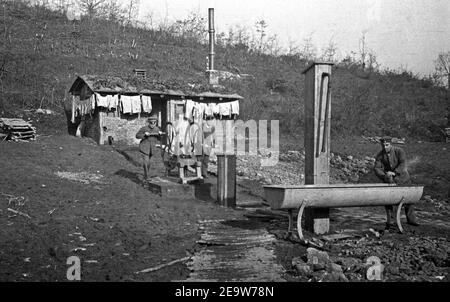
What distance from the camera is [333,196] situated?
7.16 metres

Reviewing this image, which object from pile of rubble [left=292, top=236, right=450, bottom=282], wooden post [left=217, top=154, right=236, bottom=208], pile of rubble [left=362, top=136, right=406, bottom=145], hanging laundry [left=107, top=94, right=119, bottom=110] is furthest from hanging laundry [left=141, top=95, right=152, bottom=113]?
pile of rubble [left=292, top=236, right=450, bottom=282]

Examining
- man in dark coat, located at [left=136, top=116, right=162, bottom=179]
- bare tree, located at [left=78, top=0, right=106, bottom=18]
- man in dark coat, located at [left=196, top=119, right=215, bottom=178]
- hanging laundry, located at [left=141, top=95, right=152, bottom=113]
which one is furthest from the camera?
bare tree, located at [left=78, top=0, right=106, bottom=18]

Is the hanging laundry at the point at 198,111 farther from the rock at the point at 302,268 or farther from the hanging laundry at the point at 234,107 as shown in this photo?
the rock at the point at 302,268

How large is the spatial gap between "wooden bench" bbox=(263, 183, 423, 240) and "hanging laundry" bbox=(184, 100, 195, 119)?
14.0 m

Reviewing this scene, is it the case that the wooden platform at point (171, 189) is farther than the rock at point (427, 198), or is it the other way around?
the rock at point (427, 198)

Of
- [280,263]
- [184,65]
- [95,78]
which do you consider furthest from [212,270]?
[184,65]

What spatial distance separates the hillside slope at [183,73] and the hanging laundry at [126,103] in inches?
255

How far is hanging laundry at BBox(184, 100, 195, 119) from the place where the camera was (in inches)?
824

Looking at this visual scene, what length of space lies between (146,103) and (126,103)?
91 cm

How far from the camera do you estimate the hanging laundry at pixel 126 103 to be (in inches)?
778

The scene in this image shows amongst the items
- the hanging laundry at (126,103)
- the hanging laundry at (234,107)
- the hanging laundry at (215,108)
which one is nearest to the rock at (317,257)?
the hanging laundry at (126,103)

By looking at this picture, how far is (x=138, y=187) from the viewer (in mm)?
12281

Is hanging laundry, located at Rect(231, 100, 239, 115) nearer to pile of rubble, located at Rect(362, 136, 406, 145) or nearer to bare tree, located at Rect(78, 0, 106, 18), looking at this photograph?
pile of rubble, located at Rect(362, 136, 406, 145)
